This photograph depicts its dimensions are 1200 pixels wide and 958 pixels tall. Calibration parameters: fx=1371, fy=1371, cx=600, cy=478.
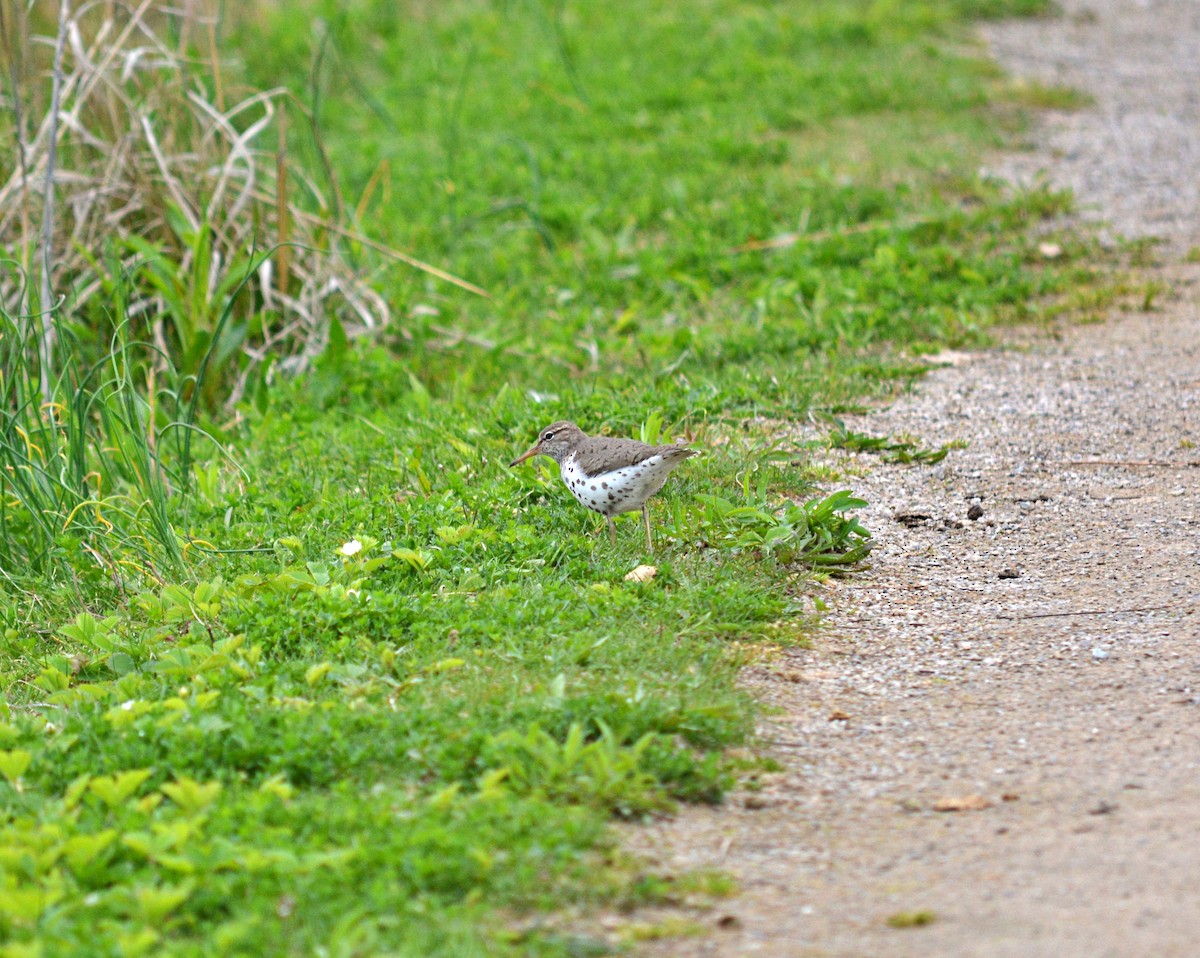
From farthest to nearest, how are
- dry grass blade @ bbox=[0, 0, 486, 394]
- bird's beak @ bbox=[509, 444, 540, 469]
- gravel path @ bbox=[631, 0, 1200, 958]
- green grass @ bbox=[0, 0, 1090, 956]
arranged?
dry grass blade @ bbox=[0, 0, 486, 394] < bird's beak @ bbox=[509, 444, 540, 469] < green grass @ bbox=[0, 0, 1090, 956] < gravel path @ bbox=[631, 0, 1200, 958]

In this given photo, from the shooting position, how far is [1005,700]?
4.15 m

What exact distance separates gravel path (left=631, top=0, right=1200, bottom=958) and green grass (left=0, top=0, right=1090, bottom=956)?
0.76 feet

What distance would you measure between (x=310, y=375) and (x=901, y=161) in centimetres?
463

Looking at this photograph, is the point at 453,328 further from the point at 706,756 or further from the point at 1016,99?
the point at 1016,99

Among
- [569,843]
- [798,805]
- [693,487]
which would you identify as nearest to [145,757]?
[569,843]

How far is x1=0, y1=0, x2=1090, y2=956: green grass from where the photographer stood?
3.28 m

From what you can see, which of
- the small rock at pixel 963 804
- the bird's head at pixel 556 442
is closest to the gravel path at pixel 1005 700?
the small rock at pixel 963 804

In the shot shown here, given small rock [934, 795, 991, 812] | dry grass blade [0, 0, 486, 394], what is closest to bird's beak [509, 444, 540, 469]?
dry grass blade [0, 0, 486, 394]

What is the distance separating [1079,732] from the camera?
391 cm

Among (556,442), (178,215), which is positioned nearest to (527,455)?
(556,442)

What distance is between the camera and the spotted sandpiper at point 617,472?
479cm

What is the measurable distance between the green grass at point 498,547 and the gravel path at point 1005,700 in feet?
0.76

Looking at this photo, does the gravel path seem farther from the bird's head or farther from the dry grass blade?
the dry grass blade

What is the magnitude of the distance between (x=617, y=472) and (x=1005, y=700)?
1.50m
